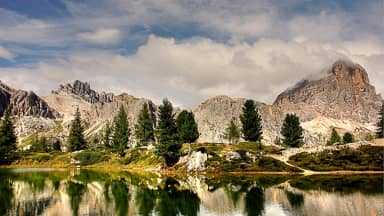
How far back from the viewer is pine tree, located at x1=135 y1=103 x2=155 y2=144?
173m

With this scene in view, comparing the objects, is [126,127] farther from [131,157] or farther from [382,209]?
[382,209]

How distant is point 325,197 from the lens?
52469 mm

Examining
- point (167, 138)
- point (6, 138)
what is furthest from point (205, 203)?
point (6, 138)

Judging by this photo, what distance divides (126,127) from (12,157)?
65684mm

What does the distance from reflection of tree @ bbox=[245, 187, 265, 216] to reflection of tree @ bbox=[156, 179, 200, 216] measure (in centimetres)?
645

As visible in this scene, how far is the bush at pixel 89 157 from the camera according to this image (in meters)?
171

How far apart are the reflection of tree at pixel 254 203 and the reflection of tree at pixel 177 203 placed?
6.45 metres

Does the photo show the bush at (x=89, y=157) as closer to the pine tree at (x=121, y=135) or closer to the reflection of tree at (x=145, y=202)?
the pine tree at (x=121, y=135)

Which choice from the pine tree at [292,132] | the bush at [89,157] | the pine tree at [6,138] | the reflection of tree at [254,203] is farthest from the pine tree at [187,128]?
the pine tree at [6,138]

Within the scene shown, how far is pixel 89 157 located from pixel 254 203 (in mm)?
141737

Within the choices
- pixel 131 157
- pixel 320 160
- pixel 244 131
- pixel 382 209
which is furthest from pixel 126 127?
pixel 382 209

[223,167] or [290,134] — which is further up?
[290,134]

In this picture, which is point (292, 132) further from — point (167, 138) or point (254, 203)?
point (254, 203)

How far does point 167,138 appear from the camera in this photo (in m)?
126
